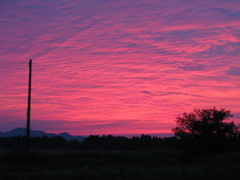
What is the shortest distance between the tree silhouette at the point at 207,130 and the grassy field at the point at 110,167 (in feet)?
46.7

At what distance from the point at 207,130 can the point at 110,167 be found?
1028 inches

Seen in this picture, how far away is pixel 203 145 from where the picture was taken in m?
46.9

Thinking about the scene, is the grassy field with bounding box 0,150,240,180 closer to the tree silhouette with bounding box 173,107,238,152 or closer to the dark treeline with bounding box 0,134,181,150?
the tree silhouette with bounding box 173,107,238,152

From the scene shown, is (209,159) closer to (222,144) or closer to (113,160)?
(113,160)

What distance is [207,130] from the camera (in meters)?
47.8

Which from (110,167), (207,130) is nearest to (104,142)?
(207,130)

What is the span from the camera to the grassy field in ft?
62.7

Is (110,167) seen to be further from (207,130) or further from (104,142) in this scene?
(104,142)

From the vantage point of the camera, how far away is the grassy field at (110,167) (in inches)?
752

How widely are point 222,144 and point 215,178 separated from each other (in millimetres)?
27778

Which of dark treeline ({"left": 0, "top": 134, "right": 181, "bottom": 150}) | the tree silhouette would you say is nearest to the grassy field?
the tree silhouette

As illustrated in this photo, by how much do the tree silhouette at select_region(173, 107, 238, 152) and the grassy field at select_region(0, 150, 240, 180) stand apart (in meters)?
14.2

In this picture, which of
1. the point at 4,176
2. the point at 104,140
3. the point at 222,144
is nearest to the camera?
the point at 4,176

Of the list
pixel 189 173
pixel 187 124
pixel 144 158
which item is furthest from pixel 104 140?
pixel 189 173
